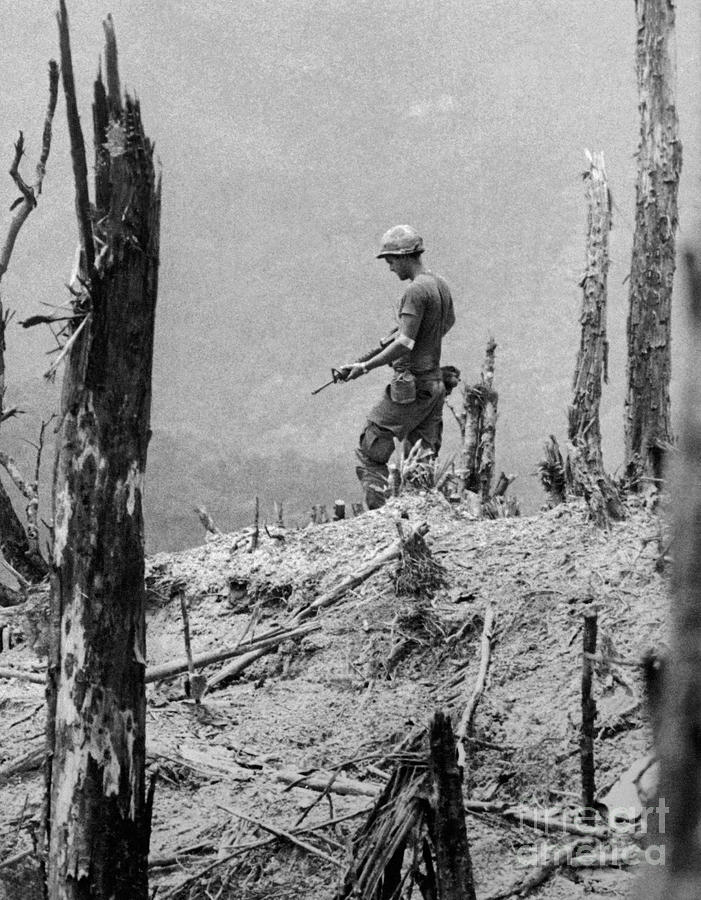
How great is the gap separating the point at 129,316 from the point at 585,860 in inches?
72.2

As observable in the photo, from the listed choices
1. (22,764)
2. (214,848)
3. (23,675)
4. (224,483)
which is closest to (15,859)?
(214,848)

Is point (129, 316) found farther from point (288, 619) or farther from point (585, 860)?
point (288, 619)

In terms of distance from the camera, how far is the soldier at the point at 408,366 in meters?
7.61

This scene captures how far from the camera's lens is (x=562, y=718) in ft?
12.3

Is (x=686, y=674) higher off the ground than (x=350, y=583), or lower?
lower

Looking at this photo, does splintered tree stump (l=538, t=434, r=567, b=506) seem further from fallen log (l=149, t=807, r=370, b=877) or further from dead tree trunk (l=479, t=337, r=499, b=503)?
fallen log (l=149, t=807, r=370, b=877)

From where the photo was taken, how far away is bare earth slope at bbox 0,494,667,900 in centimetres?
331

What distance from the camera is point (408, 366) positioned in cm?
790

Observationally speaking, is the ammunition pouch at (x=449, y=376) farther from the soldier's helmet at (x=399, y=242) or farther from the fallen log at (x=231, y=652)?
the fallen log at (x=231, y=652)

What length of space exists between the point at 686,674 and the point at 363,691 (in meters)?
4.02

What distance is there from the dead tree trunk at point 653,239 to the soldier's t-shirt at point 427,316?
4.28 feet
